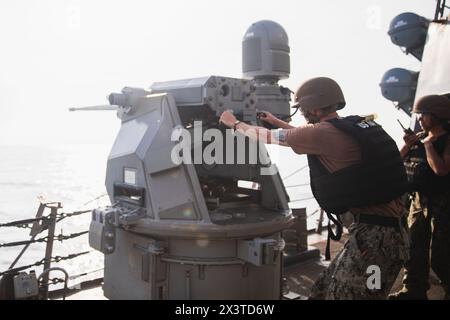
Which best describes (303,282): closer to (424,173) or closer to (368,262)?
(424,173)

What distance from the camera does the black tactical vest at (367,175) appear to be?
248cm

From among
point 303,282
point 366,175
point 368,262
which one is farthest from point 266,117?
point 303,282

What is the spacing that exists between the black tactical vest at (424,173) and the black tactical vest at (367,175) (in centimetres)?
109

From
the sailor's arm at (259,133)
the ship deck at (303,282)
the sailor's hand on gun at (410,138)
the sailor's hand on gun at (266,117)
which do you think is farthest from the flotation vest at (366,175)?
the ship deck at (303,282)

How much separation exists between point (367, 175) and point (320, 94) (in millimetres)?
635

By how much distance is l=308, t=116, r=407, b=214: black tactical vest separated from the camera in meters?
2.48

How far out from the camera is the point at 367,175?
8.18 feet

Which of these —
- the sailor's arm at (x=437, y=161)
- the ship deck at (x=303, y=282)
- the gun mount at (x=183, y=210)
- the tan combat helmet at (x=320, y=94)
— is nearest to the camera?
the tan combat helmet at (x=320, y=94)

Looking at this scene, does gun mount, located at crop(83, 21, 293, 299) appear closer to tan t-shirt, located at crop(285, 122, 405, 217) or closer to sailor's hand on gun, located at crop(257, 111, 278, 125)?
sailor's hand on gun, located at crop(257, 111, 278, 125)

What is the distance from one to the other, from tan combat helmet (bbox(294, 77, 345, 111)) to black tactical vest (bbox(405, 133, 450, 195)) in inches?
A: 50.2

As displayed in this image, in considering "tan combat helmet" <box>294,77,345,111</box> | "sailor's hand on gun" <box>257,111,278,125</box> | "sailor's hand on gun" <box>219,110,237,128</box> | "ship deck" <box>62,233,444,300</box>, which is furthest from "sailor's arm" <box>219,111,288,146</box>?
"ship deck" <box>62,233,444,300</box>

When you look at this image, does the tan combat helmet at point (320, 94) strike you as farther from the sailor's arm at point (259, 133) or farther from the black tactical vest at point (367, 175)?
the sailor's arm at point (259, 133)

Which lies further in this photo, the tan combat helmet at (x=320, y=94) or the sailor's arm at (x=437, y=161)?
the sailor's arm at (x=437, y=161)

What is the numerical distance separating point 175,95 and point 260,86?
2598mm
